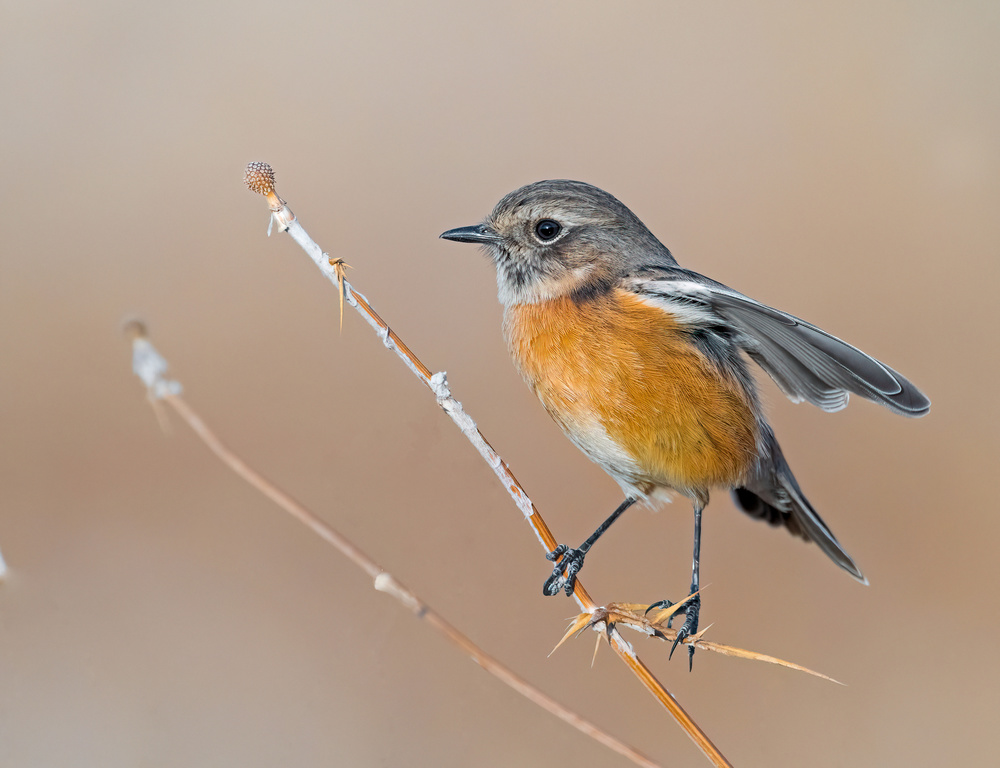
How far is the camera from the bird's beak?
271 cm

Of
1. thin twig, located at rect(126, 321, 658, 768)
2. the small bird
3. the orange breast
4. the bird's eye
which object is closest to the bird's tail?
the small bird

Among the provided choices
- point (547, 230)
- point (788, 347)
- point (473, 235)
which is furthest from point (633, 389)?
point (473, 235)

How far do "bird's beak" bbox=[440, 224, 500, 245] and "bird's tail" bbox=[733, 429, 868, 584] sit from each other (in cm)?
123

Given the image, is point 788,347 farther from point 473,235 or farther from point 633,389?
point 473,235

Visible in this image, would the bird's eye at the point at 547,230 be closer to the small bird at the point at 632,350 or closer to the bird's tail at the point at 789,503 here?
the small bird at the point at 632,350

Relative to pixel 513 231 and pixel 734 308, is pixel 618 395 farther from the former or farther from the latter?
pixel 513 231

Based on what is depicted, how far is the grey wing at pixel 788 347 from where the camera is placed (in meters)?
2.06

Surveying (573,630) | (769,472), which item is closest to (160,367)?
(573,630)

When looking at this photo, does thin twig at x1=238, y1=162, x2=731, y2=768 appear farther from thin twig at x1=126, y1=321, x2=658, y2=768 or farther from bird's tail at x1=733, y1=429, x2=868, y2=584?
bird's tail at x1=733, y1=429, x2=868, y2=584

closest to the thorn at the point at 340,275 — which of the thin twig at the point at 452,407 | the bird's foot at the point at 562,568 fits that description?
the thin twig at the point at 452,407

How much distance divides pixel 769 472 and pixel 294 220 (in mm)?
2062

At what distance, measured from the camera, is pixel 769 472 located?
3.05 m

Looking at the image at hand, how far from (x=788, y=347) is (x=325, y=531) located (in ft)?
4.84

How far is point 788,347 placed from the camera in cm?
233
